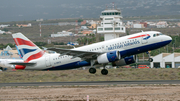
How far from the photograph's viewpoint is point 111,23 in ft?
436

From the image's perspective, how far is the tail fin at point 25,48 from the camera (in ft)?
137

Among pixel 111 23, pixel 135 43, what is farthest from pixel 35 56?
pixel 111 23

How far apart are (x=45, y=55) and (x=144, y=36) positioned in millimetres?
14347

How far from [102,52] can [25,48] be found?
1150cm

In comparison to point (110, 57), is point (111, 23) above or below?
A: above

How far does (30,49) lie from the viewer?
4191 cm

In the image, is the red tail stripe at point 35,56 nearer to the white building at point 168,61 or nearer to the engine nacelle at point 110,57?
the engine nacelle at point 110,57

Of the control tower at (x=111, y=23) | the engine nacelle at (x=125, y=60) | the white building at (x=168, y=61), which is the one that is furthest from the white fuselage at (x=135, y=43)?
the control tower at (x=111, y=23)

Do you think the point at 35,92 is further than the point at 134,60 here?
No

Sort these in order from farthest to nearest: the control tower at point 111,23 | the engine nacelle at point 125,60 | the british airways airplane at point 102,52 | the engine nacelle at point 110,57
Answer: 1. the control tower at point 111,23
2. the engine nacelle at point 125,60
3. the british airways airplane at point 102,52
4. the engine nacelle at point 110,57

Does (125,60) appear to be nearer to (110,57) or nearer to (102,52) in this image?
(102,52)

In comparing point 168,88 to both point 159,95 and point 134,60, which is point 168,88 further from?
point 134,60

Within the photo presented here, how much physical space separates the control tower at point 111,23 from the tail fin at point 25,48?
91.9 metres

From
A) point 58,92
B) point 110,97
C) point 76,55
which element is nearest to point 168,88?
point 110,97
